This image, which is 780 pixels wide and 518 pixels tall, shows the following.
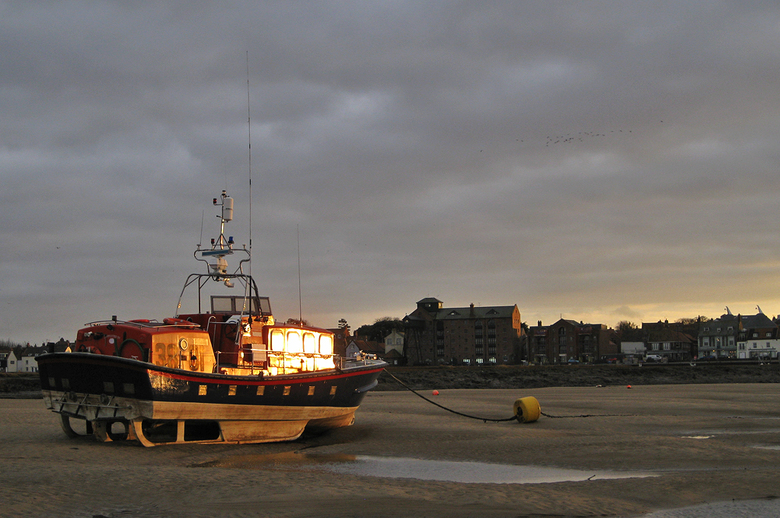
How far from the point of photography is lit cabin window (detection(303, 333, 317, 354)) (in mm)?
21281

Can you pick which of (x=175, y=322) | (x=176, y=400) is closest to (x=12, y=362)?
(x=175, y=322)

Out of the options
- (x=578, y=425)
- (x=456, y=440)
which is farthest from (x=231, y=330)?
(x=578, y=425)

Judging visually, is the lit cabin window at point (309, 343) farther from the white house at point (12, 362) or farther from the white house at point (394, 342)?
the white house at point (12, 362)

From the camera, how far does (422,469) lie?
14781 millimetres

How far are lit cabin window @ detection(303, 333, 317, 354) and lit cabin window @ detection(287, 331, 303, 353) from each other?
0.19 meters

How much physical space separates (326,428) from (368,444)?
3.14 metres

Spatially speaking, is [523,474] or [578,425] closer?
[523,474]

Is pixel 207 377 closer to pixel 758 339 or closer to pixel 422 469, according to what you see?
pixel 422 469

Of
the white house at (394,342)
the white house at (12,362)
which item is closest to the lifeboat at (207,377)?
the white house at (394,342)

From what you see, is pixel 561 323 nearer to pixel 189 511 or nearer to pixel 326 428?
pixel 326 428

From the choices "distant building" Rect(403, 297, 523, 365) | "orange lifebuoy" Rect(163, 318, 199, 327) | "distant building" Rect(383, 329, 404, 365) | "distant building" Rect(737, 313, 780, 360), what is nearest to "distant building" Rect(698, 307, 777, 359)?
"distant building" Rect(737, 313, 780, 360)

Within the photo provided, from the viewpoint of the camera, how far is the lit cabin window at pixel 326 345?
22.2m

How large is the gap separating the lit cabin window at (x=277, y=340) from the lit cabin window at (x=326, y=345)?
1.91 m

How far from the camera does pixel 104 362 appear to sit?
16.2 meters
